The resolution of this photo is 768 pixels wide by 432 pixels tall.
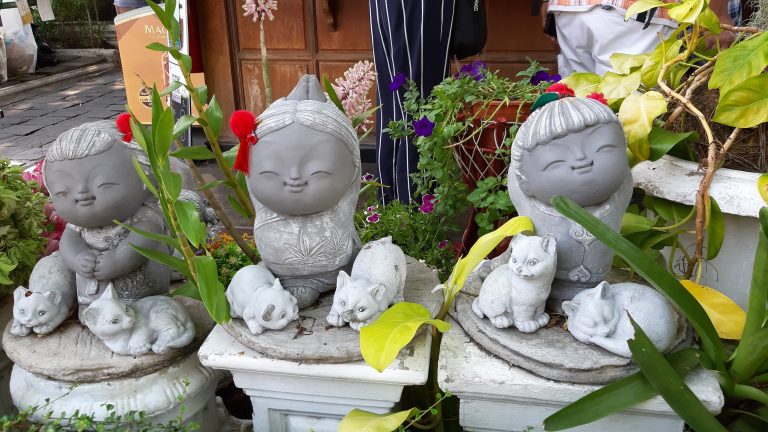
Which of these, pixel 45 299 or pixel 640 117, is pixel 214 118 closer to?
pixel 45 299

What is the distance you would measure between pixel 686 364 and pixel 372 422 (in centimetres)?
61

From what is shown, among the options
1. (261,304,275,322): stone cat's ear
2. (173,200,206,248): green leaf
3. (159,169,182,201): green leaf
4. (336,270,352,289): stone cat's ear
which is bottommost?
(261,304,275,322): stone cat's ear

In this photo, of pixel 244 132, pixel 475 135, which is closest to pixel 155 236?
pixel 244 132

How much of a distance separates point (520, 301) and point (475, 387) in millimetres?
190

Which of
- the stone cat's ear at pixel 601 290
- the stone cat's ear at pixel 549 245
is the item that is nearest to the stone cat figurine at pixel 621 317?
the stone cat's ear at pixel 601 290

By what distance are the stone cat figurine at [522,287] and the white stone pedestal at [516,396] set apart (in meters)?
0.09

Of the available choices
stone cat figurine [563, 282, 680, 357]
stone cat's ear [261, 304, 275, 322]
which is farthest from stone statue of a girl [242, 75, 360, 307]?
stone cat figurine [563, 282, 680, 357]

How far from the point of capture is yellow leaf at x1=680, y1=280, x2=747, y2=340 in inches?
51.8

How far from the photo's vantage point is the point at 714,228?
4.61 ft

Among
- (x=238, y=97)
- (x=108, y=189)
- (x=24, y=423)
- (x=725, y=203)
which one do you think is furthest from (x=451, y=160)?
(x=238, y=97)

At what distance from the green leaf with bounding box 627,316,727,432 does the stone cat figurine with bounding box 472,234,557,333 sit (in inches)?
7.8

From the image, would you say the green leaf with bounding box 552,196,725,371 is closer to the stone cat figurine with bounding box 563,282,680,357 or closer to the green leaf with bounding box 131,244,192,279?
the stone cat figurine with bounding box 563,282,680,357

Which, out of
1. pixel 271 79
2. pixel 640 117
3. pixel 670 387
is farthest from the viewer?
pixel 271 79

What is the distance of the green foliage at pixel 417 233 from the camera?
1.95 m
